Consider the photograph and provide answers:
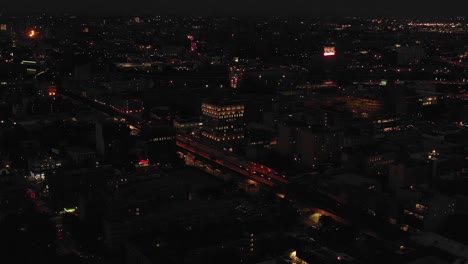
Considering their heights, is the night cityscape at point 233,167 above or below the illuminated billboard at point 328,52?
below

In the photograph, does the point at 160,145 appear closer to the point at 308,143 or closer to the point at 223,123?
the point at 223,123

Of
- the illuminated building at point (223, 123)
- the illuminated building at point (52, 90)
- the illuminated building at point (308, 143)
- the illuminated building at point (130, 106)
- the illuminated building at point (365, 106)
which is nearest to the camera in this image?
the illuminated building at point (308, 143)

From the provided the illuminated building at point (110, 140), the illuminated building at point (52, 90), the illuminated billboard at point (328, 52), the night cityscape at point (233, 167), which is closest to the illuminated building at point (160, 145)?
the night cityscape at point (233, 167)

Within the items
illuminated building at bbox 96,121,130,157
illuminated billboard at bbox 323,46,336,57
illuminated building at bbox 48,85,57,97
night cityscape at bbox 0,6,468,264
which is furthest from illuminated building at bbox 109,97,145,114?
illuminated billboard at bbox 323,46,336,57

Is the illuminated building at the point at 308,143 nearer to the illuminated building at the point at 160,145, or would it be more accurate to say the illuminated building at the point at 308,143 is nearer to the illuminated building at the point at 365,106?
the illuminated building at the point at 160,145

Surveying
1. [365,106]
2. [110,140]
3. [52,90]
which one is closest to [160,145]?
[110,140]
